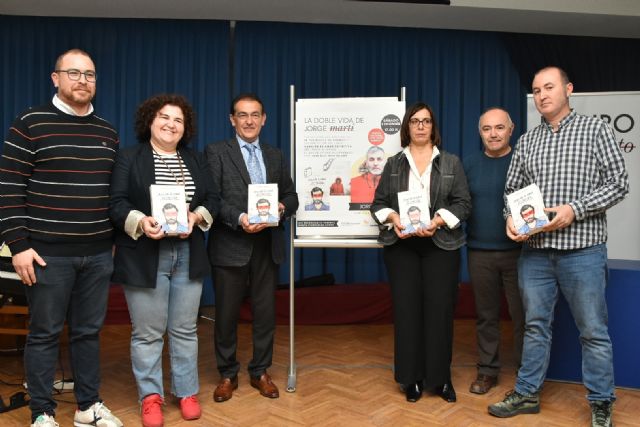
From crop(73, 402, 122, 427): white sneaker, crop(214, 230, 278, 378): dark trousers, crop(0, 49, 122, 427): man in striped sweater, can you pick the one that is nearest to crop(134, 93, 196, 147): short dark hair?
crop(0, 49, 122, 427): man in striped sweater

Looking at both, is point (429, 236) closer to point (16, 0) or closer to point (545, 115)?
point (545, 115)

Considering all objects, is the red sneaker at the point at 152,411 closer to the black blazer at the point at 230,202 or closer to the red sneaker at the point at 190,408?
the red sneaker at the point at 190,408

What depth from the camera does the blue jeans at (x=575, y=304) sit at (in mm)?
2457

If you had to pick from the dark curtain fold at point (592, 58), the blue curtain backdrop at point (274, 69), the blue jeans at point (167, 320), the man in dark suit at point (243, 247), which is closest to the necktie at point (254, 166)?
the man in dark suit at point (243, 247)

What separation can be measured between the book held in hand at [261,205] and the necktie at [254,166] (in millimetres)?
211

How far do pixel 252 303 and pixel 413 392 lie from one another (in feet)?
3.35

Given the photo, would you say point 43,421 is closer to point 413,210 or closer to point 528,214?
point 413,210

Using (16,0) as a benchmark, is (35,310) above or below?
below

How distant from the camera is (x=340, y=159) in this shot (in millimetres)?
3193

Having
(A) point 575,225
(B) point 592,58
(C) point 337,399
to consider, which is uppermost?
(B) point 592,58

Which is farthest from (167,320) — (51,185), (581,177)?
(581,177)

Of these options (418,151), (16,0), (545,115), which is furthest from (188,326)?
(16,0)

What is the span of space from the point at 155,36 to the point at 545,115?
4297mm

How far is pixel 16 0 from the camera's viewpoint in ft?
15.6
